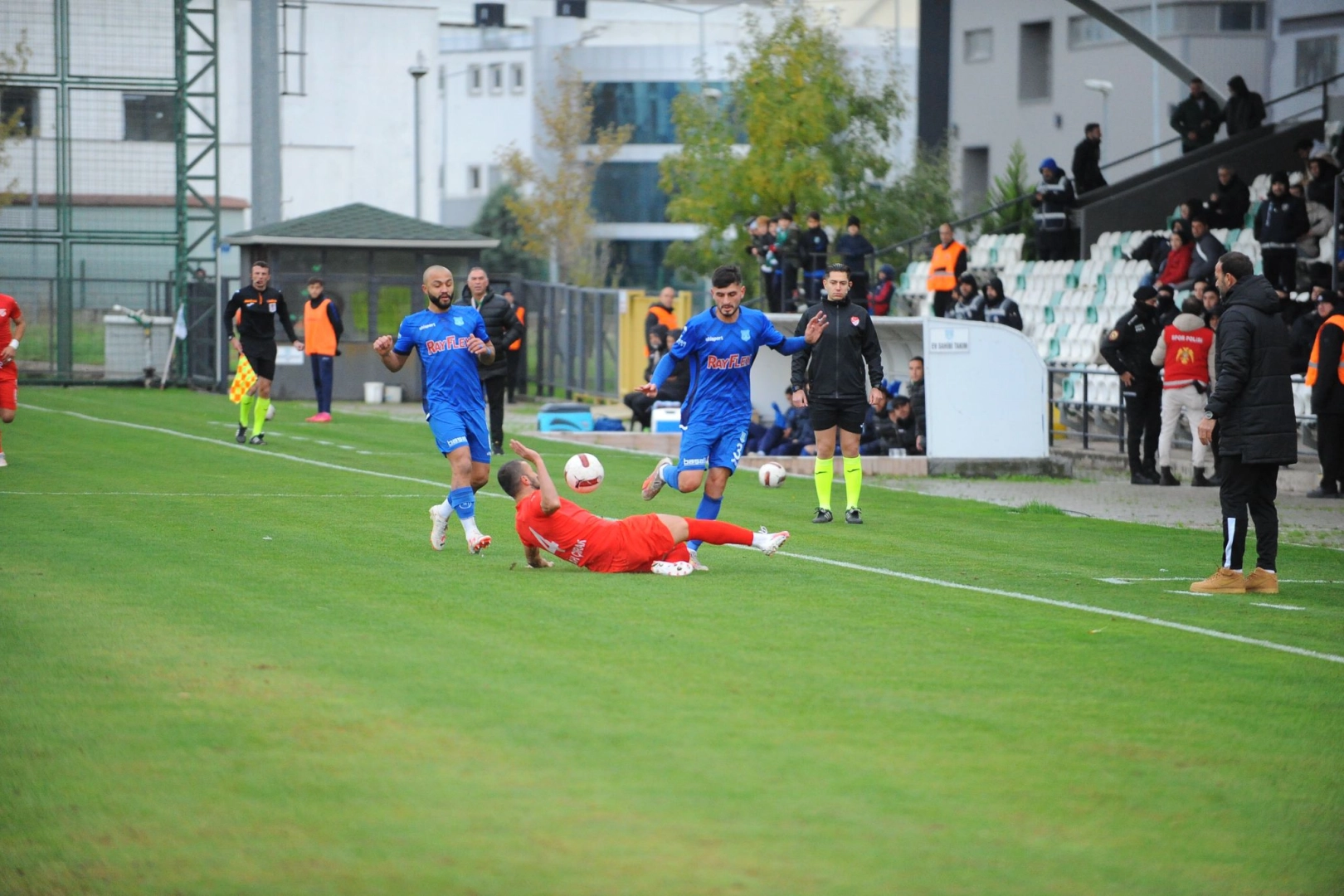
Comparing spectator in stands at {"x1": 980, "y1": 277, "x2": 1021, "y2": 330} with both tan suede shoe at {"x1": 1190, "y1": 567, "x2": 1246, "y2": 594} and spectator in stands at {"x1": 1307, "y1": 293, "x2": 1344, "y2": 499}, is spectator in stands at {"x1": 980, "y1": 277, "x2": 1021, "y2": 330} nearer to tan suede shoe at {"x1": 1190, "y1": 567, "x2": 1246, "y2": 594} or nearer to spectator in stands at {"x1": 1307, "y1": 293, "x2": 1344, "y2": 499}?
spectator in stands at {"x1": 1307, "y1": 293, "x2": 1344, "y2": 499}

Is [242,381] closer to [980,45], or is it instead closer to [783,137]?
[783,137]

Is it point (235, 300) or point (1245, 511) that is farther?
point (235, 300)

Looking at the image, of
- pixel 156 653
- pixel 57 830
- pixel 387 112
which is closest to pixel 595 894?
pixel 57 830

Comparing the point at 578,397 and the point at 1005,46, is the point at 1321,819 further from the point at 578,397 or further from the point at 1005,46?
the point at 1005,46

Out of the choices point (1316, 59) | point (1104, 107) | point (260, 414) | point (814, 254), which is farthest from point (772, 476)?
point (1104, 107)

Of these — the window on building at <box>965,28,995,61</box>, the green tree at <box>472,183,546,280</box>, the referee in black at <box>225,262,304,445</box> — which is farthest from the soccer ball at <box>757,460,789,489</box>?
the green tree at <box>472,183,546,280</box>

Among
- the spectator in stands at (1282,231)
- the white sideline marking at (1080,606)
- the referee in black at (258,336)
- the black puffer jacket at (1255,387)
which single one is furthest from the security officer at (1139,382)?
the referee in black at (258,336)

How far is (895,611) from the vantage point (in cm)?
1042

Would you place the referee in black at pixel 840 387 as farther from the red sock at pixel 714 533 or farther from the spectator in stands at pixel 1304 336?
the spectator in stands at pixel 1304 336

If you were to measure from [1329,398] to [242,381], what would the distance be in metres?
13.2

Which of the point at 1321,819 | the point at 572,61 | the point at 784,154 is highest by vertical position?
the point at 572,61

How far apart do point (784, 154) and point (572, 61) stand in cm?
4572

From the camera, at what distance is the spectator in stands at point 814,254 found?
106 feet

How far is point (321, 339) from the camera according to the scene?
1097 inches
